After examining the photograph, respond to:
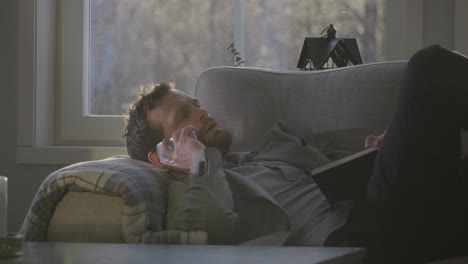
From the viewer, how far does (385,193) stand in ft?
4.98

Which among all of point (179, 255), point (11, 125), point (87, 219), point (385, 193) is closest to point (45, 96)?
point (11, 125)

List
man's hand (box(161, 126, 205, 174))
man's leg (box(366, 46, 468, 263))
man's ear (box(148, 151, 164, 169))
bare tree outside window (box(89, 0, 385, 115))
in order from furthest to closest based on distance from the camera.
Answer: bare tree outside window (box(89, 0, 385, 115)), man's ear (box(148, 151, 164, 169)), man's hand (box(161, 126, 205, 174)), man's leg (box(366, 46, 468, 263))

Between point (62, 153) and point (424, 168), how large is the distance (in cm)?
184

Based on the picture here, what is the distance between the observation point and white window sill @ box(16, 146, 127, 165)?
9.50ft

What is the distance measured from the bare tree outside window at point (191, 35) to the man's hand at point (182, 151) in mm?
1190

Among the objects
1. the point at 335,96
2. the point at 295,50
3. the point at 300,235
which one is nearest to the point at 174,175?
the point at 300,235

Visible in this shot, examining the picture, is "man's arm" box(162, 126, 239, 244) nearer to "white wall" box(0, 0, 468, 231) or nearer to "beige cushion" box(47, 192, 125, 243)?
"beige cushion" box(47, 192, 125, 243)

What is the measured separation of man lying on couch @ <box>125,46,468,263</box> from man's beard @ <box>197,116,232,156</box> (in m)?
0.09

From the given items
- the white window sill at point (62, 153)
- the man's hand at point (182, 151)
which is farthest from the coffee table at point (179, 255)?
the white window sill at point (62, 153)

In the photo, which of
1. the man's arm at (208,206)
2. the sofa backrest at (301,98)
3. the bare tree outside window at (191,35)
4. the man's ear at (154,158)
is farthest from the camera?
the bare tree outside window at (191,35)

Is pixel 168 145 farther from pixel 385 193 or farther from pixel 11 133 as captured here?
pixel 11 133

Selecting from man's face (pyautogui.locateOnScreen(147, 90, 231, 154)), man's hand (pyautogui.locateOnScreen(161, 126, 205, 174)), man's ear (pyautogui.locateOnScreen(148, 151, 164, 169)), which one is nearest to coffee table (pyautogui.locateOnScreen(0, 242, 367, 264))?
man's hand (pyautogui.locateOnScreen(161, 126, 205, 174))

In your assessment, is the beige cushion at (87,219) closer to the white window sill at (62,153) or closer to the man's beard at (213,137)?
the man's beard at (213,137)

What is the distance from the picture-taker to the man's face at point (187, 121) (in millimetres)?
1974
